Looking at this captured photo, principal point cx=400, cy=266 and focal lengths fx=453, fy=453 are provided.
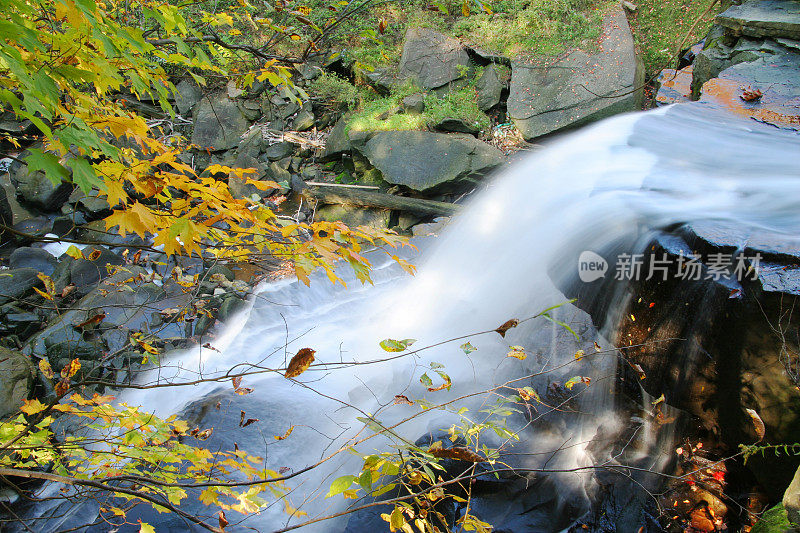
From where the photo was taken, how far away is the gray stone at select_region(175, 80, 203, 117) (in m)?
9.40

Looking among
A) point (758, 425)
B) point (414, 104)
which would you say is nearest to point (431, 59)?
point (414, 104)

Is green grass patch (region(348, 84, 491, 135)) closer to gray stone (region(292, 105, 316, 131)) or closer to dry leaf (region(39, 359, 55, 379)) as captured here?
gray stone (region(292, 105, 316, 131))

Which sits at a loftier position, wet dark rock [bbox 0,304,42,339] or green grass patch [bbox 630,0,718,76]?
green grass patch [bbox 630,0,718,76]

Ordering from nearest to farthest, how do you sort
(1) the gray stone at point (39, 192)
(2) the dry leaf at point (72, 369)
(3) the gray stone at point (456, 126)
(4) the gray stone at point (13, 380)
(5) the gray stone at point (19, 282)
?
(2) the dry leaf at point (72, 369)
(4) the gray stone at point (13, 380)
(5) the gray stone at point (19, 282)
(1) the gray stone at point (39, 192)
(3) the gray stone at point (456, 126)

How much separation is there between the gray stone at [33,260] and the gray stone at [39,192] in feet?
5.14

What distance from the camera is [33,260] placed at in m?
6.26

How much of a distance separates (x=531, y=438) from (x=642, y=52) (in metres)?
7.98

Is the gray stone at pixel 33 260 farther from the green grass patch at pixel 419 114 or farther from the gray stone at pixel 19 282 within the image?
the green grass patch at pixel 419 114

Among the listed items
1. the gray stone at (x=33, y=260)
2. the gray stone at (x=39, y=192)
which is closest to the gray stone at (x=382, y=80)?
the gray stone at (x=39, y=192)

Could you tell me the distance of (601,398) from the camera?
11.8 ft

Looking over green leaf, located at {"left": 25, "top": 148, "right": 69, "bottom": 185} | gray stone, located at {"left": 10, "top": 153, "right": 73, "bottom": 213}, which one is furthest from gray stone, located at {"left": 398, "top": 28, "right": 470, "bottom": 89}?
green leaf, located at {"left": 25, "top": 148, "right": 69, "bottom": 185}

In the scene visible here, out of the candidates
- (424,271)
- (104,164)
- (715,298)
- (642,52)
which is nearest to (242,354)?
(424,271)

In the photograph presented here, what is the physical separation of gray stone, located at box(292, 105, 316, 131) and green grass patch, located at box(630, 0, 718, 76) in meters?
6.30

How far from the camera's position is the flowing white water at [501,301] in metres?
3.47
